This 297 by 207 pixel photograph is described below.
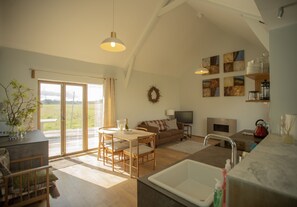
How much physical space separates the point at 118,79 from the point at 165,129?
2470 mm

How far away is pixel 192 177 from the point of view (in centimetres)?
142

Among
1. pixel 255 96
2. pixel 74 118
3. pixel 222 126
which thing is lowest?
pixel 222 126

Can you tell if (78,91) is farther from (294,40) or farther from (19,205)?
(294,40)

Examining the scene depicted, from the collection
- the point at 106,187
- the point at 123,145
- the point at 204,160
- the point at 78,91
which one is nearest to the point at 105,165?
the point at 123,145

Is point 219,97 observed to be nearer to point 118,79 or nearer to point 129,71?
point 129,71

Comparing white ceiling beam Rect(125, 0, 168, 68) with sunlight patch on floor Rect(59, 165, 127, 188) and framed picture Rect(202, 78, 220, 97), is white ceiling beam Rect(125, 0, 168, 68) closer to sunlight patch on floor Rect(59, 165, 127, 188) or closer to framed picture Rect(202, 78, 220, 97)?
framed picture Rect(202, 78, 220, 97)

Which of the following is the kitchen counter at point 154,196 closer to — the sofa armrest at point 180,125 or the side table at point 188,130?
the sofa armrest at point 180,125

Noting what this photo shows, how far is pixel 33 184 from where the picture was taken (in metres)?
1.90

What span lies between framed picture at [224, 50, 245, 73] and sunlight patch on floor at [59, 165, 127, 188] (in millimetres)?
5050

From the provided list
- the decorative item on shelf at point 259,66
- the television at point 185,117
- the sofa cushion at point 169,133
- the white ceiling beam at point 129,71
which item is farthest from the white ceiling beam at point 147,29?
the television at point 185,117

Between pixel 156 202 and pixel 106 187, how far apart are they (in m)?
1.96

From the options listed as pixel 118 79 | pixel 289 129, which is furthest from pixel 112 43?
Answer: pixel 118 79

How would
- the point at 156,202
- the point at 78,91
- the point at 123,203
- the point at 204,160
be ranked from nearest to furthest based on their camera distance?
the point at 156,202 → the point at 204,160 → the point at 123,203 → the point at 78,91

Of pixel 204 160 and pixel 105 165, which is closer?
pixel 204 160
